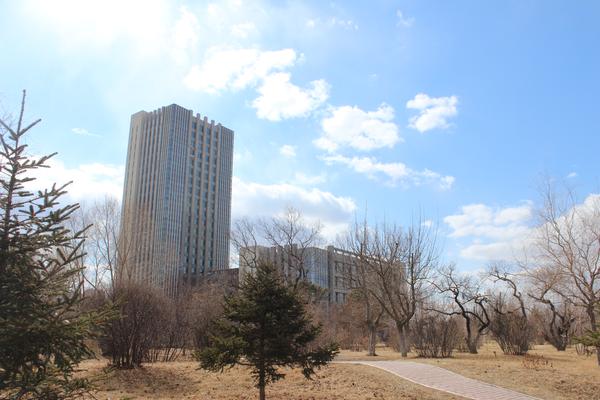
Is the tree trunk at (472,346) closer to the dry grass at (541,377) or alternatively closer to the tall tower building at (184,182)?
the dry grass at (541,377)

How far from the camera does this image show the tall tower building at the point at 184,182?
68500mm

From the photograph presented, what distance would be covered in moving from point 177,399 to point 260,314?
137 inches

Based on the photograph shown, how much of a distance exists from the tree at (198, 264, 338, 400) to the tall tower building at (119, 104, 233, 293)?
55.1 metres

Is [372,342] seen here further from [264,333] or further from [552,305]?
[264,333]

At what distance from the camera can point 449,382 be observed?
1166cm

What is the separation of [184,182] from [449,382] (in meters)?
65.0

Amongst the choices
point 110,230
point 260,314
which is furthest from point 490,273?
point 110,230

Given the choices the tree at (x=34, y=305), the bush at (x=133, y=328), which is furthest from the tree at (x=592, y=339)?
the bush at (x=133, y=328)

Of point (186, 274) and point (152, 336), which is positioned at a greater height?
point (186, 274)

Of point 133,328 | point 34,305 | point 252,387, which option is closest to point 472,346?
point 252,387

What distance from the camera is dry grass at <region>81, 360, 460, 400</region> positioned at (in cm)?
1049

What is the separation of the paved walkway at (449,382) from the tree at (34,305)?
8605 mm

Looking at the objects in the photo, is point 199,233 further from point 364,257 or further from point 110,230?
point 364,257

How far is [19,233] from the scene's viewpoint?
5055 mm
